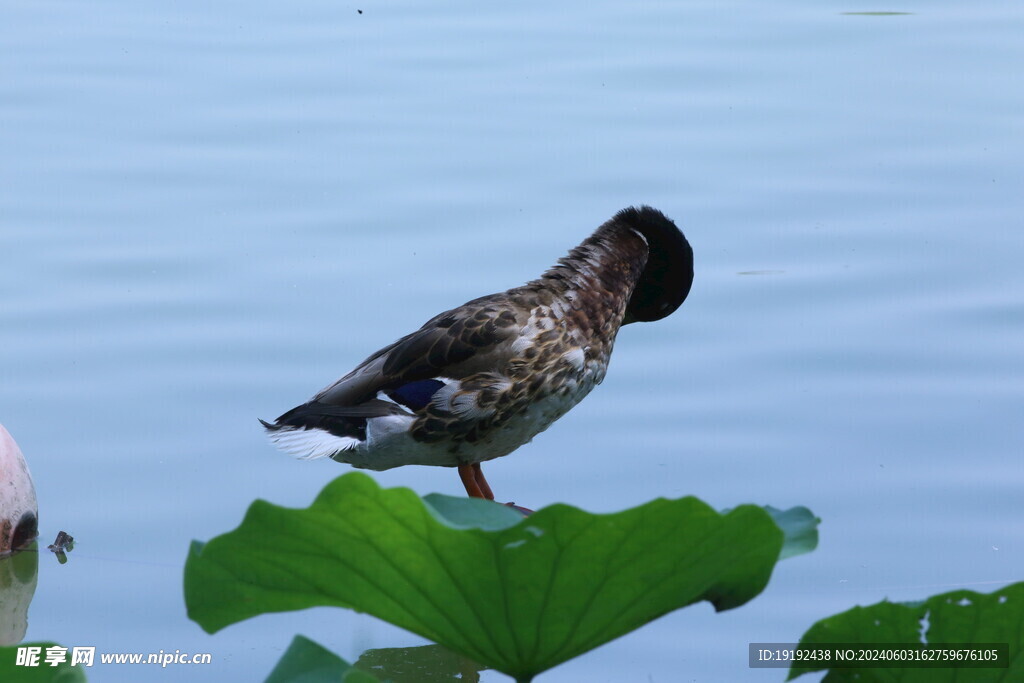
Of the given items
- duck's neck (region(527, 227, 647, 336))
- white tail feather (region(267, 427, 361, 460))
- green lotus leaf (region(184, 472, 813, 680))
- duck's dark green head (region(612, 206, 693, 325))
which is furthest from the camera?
duck's dark green head (region(612, 206, 693, 325))

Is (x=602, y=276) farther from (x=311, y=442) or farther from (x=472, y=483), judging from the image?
(x=311, y=442)

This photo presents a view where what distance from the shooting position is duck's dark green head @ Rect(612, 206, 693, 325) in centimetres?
343

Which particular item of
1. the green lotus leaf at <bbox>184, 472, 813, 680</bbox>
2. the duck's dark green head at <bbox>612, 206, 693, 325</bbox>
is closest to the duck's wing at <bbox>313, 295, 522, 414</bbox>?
Answer: the duck's dark green head at <bbox>612, 206, 693, 325</bbox>

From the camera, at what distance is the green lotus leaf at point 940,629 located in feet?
3.91

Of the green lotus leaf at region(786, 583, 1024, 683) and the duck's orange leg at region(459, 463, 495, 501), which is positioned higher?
the duck's orange leg at region(459, 463, 495, 501)

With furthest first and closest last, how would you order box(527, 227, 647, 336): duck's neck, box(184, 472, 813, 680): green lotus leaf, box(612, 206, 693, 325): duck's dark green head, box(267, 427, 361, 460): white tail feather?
box(612, 206, 693, 325): duck's dark green head < box(527, 227, 647, 336): duck's neck < box(267, 427, 361, 460): white tail feather < box(184, 472, 813, 680): green lotus leaf

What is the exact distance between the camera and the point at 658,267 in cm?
352

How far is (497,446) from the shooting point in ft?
10.4

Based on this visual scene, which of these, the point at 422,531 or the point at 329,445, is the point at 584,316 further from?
the point at 422,531

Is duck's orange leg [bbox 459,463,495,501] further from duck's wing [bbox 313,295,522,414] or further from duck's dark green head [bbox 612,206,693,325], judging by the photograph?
duck's dark green head [bbox 612,206,693,325]

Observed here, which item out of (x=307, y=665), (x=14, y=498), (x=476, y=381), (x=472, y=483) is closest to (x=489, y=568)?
(x=307, y=665)

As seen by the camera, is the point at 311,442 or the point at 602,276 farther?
the point at 602,276

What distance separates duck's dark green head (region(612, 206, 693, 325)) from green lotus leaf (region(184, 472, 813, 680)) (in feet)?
7.47

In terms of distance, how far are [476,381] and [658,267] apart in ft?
2.35
